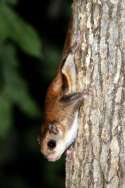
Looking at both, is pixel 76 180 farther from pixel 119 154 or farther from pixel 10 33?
pixel 10 33

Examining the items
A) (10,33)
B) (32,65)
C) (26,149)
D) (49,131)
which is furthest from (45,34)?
(49,131)

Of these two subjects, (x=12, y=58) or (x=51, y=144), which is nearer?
(x=51, y=144)

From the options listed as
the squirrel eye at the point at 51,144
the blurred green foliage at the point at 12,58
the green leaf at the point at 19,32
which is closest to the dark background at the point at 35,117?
the blurred green foliage at the point at 12,58

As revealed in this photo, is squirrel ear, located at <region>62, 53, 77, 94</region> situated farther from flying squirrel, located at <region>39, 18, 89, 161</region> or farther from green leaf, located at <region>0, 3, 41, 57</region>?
green leaf, located at <region>0, 3, 41, 57</region>

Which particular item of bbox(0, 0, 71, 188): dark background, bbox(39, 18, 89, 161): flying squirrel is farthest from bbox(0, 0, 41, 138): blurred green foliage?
bbox(0, 0, 71, 188): dark background

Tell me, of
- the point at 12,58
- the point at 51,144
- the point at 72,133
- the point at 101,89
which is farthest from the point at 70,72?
the point at 12,58

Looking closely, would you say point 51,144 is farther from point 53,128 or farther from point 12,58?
point 12,58
